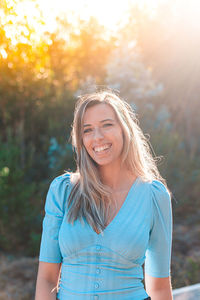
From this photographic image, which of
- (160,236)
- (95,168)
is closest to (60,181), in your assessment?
(95,168)

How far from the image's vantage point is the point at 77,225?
2.07 m

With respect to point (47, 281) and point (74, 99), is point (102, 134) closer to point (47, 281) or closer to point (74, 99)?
point (47, 281)

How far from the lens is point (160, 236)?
2139mm

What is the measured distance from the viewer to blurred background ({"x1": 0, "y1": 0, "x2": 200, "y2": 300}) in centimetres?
440

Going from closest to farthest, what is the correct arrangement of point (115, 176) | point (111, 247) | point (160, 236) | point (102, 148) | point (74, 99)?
point (111, 247)
point (160, 236)
point (102, 148)
point (115, 176)
point (74, 99)

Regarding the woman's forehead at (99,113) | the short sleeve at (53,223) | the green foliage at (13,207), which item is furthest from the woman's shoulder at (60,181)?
the green foliage at (13,207)

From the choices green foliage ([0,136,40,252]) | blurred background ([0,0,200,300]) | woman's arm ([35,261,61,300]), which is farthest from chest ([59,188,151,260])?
green foliage ([0,136,40,252])

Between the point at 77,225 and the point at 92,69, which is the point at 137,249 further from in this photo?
the point at 92,69

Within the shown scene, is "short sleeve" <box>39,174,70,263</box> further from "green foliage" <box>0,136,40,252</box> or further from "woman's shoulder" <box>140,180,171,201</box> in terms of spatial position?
"green foliage" <box>0,136,40,252</box>

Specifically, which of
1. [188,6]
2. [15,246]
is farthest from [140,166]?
[188,6]

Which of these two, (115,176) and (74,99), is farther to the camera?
(74,99)

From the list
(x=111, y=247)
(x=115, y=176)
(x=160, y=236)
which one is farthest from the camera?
(x=115, y=176)

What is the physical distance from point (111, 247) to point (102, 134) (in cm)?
69

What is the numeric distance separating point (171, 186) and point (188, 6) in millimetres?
5982
